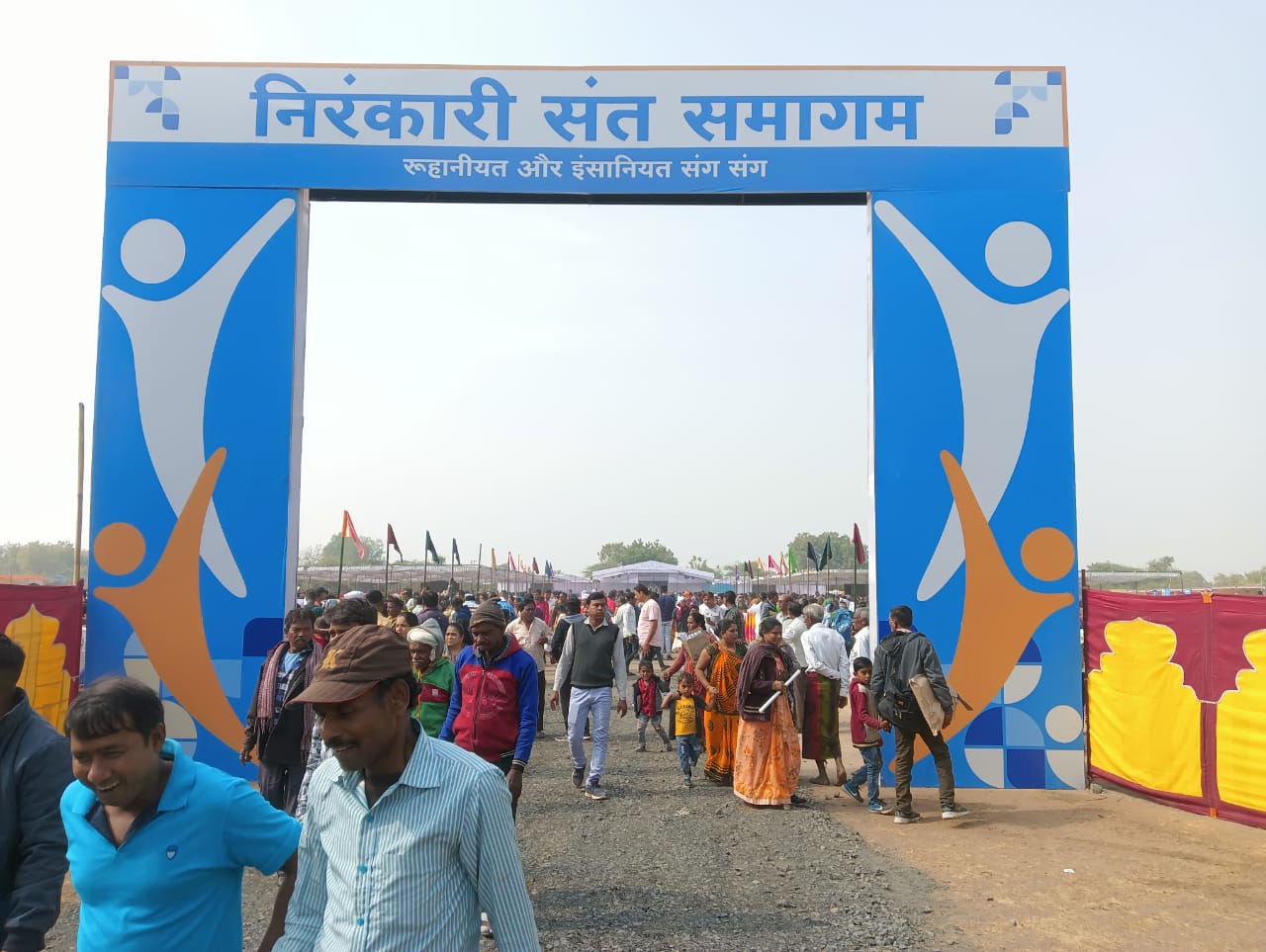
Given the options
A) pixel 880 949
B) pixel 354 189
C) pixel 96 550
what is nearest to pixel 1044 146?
pixel 354 189

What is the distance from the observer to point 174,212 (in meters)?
9.95

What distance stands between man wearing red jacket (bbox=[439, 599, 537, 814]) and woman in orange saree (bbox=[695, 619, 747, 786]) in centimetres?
452

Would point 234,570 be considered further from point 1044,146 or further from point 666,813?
point 1044,146

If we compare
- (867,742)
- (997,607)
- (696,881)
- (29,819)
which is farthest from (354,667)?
(997,607)

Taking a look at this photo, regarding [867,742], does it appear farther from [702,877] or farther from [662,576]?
[662,576]

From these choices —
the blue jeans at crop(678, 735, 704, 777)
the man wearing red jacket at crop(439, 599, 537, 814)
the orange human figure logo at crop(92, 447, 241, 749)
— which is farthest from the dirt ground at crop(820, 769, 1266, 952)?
the orange human figure logo at crop(92, 447, 241, 749)

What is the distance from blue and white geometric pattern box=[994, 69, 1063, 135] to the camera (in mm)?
9945

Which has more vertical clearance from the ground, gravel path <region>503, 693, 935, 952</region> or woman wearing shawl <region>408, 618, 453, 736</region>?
woman wearing shawl <region>408, 618, 453, 736</region>

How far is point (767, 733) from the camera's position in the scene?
923cm

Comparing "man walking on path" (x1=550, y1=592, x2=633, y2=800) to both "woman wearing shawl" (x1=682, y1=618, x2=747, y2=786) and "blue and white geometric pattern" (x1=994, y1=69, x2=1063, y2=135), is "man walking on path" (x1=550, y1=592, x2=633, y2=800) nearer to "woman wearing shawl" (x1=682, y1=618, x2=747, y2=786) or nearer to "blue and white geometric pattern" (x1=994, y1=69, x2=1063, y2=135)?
"woman wearing shawl" (x1=682, y1=618, x2=747, y2=786)

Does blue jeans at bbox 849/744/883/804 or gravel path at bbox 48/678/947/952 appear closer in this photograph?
gravel path at bbox 48/678/947/952

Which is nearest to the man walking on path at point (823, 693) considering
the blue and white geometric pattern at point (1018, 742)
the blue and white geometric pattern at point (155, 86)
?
the blue and white geometric pattern at point (1018, 742)

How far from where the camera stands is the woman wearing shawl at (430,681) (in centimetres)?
657

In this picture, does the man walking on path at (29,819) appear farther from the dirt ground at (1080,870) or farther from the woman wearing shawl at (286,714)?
the dirt ground at (1080,870)
